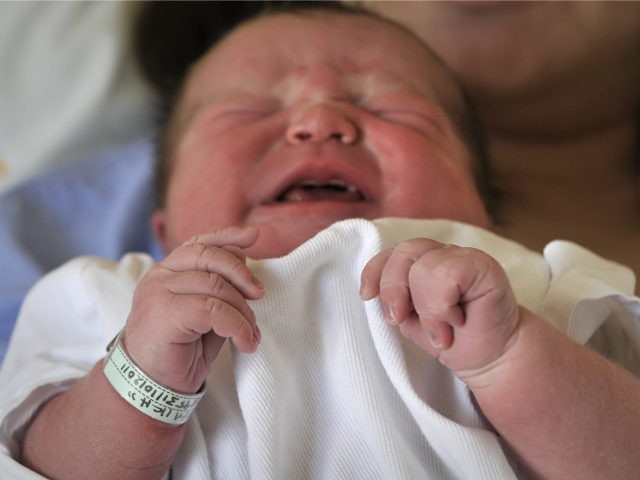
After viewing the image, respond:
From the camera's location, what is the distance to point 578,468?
676 millimetres

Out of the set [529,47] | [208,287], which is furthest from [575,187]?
[208,287]

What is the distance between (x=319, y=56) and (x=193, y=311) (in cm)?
57

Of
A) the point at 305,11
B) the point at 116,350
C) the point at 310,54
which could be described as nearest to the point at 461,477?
the point at 116,350

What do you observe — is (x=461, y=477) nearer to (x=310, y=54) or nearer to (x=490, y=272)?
(x=490, y=272)

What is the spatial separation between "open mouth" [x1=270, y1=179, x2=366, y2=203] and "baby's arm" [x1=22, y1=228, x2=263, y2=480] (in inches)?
10.7

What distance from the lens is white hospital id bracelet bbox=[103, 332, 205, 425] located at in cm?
69

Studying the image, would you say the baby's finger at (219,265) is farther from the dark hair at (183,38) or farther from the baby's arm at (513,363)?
the dark hair at (183,38)

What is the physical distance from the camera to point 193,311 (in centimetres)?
66

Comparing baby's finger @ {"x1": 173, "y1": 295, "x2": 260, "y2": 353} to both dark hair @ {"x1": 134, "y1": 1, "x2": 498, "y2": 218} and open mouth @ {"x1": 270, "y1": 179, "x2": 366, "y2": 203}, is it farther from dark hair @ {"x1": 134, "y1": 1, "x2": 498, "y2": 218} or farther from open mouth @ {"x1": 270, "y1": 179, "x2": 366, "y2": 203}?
dark hair @ {"x1": 134, "y1": 1, "x2": 498, "y2": 218}

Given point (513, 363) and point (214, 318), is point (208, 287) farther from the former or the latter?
point (513, 363)

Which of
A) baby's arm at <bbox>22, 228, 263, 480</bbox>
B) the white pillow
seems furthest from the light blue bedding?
baby's arm at <bbox>22, 228, 263, 480</bbox>

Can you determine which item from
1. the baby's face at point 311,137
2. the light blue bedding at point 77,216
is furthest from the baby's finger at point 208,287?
the light blue bedding at point 77,216

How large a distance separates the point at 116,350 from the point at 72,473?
0.44 feet

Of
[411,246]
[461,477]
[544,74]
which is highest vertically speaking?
[411,246]
